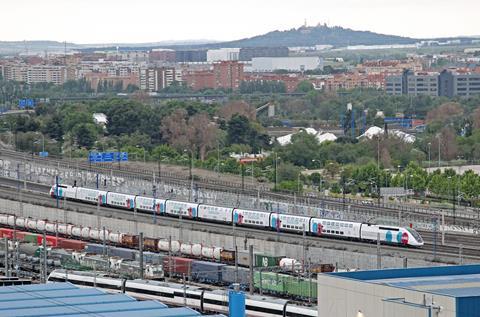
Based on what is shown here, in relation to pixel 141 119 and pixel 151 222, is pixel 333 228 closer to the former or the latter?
pixel 151 222

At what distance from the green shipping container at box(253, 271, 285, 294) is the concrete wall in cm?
1634

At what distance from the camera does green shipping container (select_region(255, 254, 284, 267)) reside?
47.4 m

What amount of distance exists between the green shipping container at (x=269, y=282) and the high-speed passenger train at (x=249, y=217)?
7.02 metres

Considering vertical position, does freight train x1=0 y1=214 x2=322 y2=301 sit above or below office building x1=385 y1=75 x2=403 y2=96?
above

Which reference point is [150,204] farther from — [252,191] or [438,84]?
[438,84]

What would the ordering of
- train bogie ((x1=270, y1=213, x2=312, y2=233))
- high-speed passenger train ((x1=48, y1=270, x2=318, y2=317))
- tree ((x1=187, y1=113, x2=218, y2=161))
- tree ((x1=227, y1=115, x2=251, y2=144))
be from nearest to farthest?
high-speed passenger train ((x1=48, y1=270, x2=318, y2=317)), train bogie ((x1=270, y1=213, x2=312, y2=233)), tree ((x1=227, y1=115, x2=251, y2=144)), tree ((x1=187, y1=113, x2=218, y2=161))

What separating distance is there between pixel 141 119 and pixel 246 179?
26.8 m

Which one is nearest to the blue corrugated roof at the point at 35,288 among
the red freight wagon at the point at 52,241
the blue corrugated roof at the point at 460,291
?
the blue corrugated roof at the point at 460,291

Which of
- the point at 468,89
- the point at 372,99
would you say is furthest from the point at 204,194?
the point at 468,89

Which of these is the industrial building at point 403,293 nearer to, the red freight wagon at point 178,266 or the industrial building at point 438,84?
the red freight wagon at point 178,266

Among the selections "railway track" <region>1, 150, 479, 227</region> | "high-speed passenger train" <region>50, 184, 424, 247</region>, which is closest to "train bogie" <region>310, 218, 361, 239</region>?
"high-speed passenger train" <region>50, 184, 424, 247</region>

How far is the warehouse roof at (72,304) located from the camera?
2506 centimetres

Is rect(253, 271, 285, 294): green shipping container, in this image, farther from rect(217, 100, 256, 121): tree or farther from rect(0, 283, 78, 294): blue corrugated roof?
rect(217, 100, 256, 121): tree

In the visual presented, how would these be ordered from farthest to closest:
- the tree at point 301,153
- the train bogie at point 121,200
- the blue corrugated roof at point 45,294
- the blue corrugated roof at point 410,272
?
the tree at point 301,153
the train bogie at point 121,200
the blue corrugated roof at point 45,294
the blue corrugated roof at point 410,272
